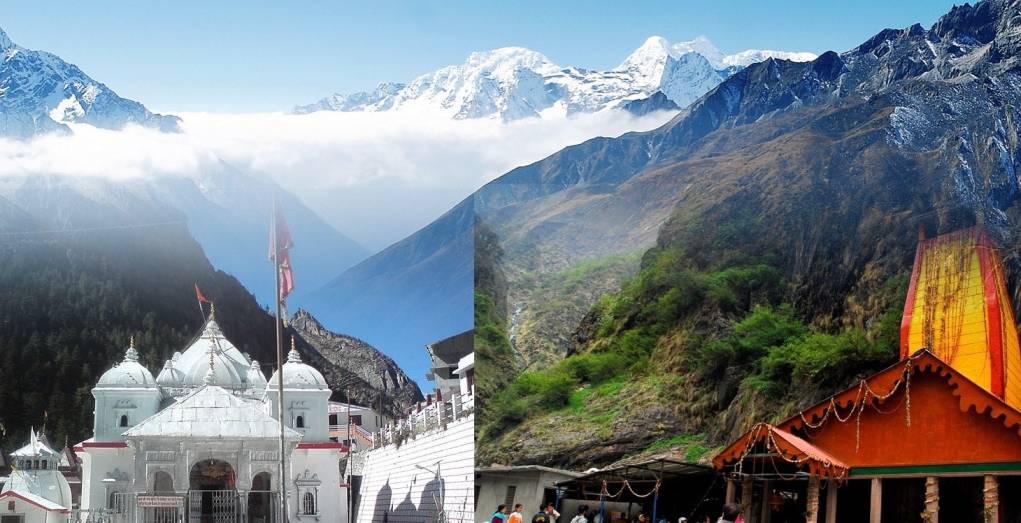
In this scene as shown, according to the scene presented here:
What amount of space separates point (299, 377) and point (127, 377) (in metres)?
2.77

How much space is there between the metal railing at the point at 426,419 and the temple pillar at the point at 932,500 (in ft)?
27.2

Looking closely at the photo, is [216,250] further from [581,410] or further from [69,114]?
[581,410]

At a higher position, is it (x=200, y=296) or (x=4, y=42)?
(x=4, y=42)

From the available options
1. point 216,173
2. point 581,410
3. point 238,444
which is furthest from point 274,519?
point 216,173

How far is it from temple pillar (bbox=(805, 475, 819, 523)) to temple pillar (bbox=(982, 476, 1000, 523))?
141 cm

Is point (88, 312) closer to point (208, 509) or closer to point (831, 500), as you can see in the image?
point (208, 509)

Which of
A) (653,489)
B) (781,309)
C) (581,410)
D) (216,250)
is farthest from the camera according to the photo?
(216,250)

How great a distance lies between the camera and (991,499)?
10.3 metres

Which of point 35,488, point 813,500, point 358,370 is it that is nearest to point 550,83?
point 358,370

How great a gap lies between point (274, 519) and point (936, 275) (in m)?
9.56

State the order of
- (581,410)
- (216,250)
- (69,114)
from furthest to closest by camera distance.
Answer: (69,114)
(216,250)
(581,410)

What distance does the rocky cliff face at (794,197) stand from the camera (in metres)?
15.0

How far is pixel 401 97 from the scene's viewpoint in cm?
2470

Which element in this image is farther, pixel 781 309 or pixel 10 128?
pixel 10 128
